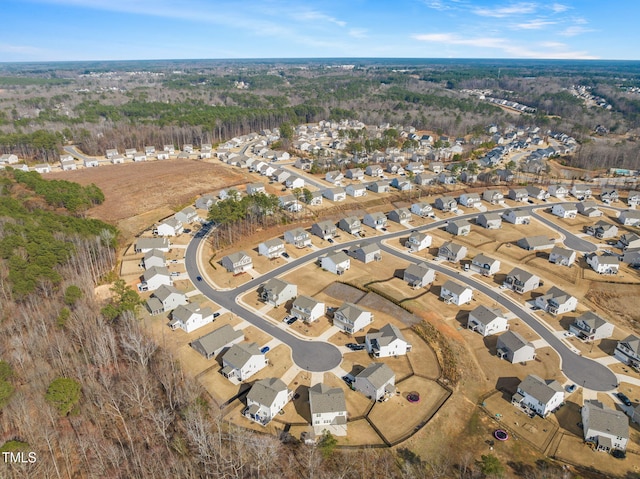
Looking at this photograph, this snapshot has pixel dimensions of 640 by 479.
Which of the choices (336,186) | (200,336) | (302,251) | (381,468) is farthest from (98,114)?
(381,468)

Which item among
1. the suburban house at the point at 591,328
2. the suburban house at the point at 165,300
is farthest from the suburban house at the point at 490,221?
the suburban house at the point at 165,300

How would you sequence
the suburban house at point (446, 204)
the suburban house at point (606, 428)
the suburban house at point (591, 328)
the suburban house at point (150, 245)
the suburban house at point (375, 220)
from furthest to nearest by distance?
the suburban house at point (446, 204) → the suburban house at point (375, 220) → the suburban house at point (150, 245) → the suburban house at point (591, 328) → the suburban house at point (606, 428)

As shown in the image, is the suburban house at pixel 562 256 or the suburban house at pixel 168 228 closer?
the suburban house at pixel 562 256

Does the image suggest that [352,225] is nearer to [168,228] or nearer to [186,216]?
[186,216]

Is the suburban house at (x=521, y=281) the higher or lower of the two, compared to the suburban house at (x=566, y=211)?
lower

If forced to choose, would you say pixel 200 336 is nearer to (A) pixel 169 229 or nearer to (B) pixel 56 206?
(A) pixel 169 229

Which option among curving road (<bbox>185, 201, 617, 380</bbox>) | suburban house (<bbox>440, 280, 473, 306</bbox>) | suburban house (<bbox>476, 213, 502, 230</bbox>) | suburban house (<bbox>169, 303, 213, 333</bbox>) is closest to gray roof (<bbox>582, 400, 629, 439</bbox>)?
curving road (<bbox>185, 201, 617, 380</bbox>)

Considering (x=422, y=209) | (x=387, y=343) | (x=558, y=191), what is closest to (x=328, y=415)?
(x=387, y=343)

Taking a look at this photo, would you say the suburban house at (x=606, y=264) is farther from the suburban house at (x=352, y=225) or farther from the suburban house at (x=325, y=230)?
the suburban house at (x=325, y=230)
